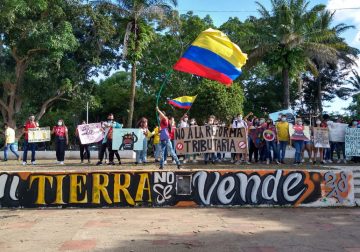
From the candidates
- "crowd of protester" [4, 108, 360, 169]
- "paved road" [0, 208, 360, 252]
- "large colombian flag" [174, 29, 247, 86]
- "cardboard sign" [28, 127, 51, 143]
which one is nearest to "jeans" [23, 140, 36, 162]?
"crowd of protester" [4, 108, 360, 169]

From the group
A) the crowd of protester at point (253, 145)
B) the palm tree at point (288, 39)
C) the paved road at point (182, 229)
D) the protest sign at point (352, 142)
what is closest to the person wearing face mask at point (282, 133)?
the crowd of protester at point (253, 145)

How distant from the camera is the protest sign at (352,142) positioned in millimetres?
15570

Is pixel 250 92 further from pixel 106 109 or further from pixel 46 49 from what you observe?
pixel 46 49

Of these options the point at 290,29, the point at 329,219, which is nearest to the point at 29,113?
the point at 290,29

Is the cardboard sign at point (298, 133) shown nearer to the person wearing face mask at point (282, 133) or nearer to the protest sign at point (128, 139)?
the person wearing face mask at point (282, 133)

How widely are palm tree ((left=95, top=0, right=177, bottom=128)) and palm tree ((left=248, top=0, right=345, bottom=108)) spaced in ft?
25.3

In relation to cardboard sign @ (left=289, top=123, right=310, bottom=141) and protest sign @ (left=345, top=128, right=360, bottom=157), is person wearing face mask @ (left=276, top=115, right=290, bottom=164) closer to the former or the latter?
cardboard sign @ (left=289, top=123, right=310, bottom=141)

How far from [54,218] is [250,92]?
3891 cm

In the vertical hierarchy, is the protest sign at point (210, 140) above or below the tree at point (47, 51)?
below

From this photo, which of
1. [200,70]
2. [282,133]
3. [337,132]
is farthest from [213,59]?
[337,132]

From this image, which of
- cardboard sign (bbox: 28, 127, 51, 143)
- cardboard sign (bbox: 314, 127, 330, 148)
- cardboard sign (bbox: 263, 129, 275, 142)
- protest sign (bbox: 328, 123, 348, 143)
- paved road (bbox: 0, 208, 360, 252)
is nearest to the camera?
paved road (bbox: 0, 208, 360, 252)

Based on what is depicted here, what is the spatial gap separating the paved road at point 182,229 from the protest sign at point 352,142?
20.6 ft

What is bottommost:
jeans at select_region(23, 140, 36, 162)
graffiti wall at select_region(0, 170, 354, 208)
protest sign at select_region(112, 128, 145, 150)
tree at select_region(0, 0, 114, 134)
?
graffiti wall at select_region(0, 170, 354, 208)

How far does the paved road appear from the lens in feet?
21.1
